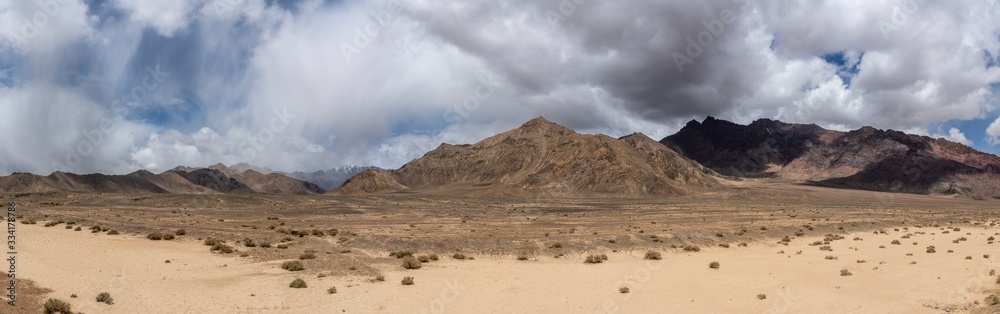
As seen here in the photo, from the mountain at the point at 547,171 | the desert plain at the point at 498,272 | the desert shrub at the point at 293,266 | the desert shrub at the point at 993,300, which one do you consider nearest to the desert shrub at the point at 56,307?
the desert plain at the point at 498,272

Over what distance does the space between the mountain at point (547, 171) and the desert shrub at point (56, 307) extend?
394 ft

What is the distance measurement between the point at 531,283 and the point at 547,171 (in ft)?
427

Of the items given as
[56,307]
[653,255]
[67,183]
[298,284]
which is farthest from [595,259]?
[67,183]

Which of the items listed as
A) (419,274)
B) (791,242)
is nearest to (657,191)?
(791,242)

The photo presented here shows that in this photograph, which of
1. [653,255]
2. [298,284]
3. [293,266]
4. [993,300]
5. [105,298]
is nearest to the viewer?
[993,300]

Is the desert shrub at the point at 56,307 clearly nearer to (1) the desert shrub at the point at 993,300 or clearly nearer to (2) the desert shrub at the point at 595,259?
(2) the desert shrub at the point at 595,259

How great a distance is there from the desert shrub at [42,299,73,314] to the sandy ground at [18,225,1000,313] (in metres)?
0.56

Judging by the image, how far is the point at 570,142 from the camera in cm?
16500

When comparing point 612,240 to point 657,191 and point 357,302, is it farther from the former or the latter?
point 657,191

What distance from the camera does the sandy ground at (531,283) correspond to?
16891 millimetres

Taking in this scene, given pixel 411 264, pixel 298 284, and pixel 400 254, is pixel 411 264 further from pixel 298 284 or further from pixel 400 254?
pixel 298 284

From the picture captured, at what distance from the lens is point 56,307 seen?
47.1 ft

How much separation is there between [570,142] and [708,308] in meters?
149

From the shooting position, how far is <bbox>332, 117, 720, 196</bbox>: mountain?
138m
